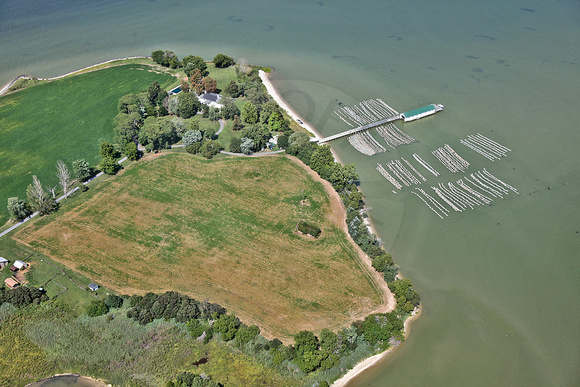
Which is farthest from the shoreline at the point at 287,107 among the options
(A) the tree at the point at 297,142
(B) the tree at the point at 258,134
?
(B) the tree at the point at 258,134

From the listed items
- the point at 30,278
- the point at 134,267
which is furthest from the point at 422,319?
the point at 30,278

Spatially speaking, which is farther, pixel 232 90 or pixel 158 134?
pixel 232 90

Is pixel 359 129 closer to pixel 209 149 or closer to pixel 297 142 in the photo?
pixel 297 142

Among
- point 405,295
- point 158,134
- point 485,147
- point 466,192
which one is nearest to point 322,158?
point 466,192

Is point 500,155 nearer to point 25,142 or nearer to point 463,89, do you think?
point 463,89

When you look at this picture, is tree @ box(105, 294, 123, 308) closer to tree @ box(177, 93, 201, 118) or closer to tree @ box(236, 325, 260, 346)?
tree @ box(236, 325, 260, 346)

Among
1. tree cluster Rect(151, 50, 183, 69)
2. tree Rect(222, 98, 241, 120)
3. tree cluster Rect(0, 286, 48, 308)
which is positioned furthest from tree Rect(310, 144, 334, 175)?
tree cluster Rect(151, 50, 183, 69)
